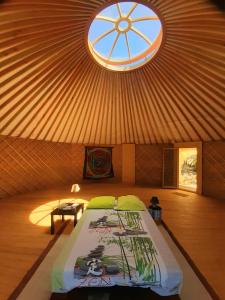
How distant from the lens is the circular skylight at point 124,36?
13.2 ft

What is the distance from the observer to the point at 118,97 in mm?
5262

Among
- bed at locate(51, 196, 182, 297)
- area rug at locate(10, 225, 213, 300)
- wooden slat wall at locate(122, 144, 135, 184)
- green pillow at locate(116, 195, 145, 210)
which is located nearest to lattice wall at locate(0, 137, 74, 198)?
wooden slat wall at locate(122, 144, 135, 184)

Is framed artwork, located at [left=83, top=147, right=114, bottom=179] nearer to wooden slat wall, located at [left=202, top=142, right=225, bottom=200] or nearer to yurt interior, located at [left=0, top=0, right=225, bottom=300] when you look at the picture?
yurt interior, located at [left=0, top=0, right=225, bottom=300]

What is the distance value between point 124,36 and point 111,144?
4.15 meters

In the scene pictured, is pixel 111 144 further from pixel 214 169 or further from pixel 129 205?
pixel 129 205

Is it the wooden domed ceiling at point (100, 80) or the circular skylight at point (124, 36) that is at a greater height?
the circular skylight at point (124, 36)

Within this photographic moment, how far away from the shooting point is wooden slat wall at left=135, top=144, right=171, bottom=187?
314 inches

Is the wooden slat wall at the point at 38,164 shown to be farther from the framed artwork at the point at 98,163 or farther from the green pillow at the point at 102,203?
the green pillow at the point at 102,203

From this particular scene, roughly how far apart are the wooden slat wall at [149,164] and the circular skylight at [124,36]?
397cm

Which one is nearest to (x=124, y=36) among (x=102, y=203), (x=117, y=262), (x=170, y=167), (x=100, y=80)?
(x=100, y=80)

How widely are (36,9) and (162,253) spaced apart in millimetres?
3074

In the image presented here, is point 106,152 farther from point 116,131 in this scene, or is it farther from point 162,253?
point 162,253

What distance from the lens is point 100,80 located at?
465 centimetres

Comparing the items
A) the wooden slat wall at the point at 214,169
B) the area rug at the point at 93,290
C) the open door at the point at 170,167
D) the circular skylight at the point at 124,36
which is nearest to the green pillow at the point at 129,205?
the area rug at the point at 93,290
